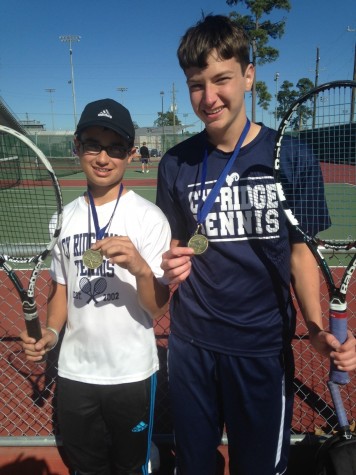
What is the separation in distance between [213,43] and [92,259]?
41.9 inches

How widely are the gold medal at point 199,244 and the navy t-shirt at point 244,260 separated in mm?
75

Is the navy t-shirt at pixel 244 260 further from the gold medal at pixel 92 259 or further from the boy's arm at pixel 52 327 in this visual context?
the boy's arm at pixel 52 327

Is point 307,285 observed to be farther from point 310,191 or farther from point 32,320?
point 32,320

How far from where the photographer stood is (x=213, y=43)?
66.7 inches

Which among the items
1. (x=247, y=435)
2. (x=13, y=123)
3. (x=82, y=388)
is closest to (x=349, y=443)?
(x=247, y=435)

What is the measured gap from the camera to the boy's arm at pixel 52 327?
1.80m

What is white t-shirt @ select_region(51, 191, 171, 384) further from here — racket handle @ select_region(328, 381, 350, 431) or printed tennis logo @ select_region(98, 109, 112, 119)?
racket handle @ select_region(328, 381, 350, 431)

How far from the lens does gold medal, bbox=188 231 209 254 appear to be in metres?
1.70

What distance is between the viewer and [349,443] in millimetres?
1890

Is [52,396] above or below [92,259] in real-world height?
below

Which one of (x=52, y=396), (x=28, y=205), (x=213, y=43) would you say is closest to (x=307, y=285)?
(x=213, y=43)

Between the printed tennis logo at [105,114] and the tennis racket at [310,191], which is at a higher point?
the printed tennis logo at [105,114]

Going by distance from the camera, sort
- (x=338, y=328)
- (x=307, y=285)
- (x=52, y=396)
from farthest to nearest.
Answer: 1. (x=52, y=396)
2. (x=307, y=285)
3. (x=338, y=328)

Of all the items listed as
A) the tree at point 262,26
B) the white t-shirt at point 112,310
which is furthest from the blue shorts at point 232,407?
the tree at point 262,26
